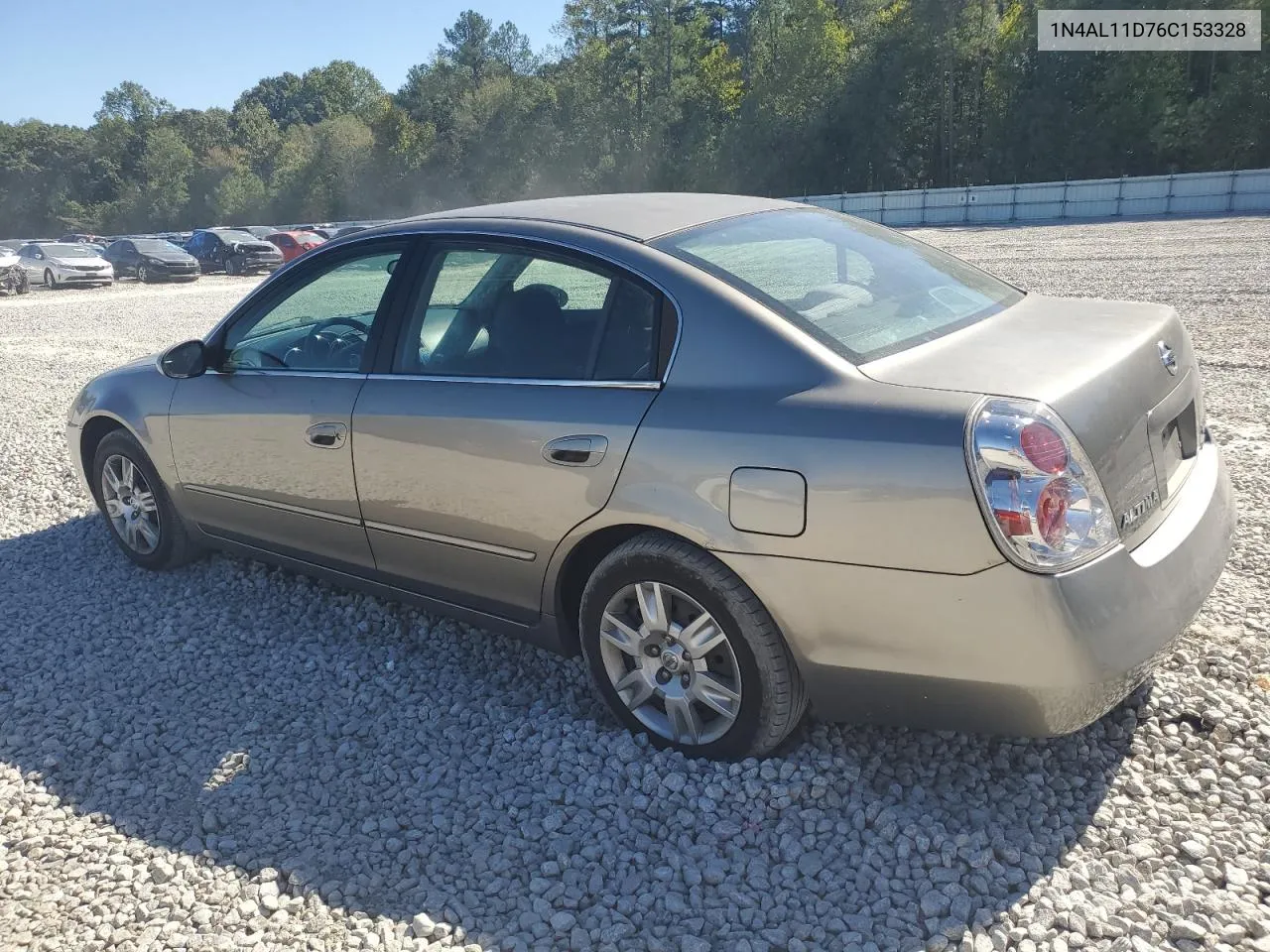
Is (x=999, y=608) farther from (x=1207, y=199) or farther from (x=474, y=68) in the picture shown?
(x=474, y=68)

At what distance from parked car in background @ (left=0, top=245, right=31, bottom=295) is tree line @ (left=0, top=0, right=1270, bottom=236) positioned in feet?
142

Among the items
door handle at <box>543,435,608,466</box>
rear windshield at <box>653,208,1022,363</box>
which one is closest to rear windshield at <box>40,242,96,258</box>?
rear windshield at <box>653,208,1022,363</box>

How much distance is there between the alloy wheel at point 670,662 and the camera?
9.41ft

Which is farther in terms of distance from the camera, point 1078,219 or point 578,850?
point 1078,219

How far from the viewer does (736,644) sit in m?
2.78

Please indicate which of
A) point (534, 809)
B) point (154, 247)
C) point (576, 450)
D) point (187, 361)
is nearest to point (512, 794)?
point (534, 809)

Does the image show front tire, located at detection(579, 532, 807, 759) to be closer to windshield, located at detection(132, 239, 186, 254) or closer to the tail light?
the tail light

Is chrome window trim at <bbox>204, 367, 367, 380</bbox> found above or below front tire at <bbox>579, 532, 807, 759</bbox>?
above

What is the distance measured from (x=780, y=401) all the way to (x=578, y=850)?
1366 millimetres

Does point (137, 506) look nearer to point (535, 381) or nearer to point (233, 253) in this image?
point (535, 381)

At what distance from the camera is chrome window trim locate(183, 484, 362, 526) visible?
12.2ft

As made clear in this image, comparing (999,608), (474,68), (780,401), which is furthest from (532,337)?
(474,68)

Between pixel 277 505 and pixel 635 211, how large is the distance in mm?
1885

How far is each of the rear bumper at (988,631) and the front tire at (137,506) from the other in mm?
3193
